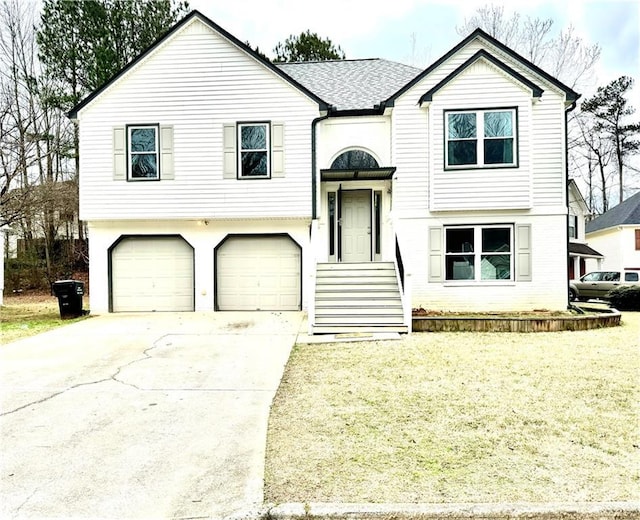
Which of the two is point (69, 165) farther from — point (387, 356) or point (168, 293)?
point (387, 356)

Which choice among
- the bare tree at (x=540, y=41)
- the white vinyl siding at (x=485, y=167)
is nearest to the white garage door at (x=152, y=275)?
the white vinyl siding at (x=485, y=167)

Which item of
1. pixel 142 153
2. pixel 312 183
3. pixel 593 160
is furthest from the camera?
pixel 593 160

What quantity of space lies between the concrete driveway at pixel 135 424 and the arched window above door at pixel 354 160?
590 cm

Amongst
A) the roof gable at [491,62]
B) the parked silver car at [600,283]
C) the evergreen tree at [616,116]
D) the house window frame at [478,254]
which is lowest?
the parked silver car at [600,283]

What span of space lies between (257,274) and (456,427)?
9.28 m

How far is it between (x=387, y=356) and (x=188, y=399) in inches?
134

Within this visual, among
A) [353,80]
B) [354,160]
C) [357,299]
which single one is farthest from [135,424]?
[353,80]

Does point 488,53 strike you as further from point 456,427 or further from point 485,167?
point 456,427

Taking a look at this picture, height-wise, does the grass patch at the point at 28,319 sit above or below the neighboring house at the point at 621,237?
below

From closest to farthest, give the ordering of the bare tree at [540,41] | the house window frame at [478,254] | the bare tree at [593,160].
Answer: the house window frame at [478,254]
the bare tree at [540,41]
the bare tree at [593,160]

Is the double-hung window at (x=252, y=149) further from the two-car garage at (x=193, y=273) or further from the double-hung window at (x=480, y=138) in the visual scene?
the double-hung window at (x=480, y=138)

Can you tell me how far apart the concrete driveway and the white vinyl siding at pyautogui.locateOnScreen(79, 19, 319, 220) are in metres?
4.55

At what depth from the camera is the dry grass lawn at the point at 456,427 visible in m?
3.28

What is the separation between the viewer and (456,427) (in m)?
4.46
